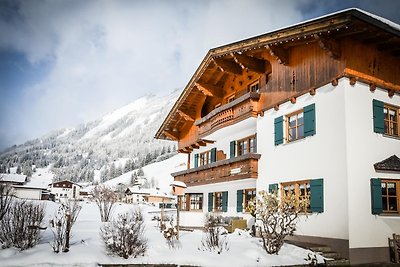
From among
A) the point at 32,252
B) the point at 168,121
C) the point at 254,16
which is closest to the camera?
the point at 32,252

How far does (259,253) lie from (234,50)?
10.1 meters

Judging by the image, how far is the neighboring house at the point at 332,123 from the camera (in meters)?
13.0

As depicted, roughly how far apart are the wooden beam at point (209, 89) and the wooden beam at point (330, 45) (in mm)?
9872

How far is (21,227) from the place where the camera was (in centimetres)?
1144

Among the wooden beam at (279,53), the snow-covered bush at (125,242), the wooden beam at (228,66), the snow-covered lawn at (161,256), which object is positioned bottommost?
the snow-covered lawn at (161,256)

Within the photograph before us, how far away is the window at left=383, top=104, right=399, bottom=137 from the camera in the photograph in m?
14.6

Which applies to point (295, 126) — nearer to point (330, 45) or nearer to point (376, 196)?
point (330, 45)

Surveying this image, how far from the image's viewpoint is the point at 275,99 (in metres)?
17.1

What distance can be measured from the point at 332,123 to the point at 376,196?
9.68 ft

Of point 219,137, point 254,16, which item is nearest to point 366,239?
point 219,137

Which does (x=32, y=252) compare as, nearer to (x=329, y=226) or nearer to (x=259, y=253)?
(x=259, y=253)

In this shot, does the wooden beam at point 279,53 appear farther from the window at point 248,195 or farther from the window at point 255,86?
the window at point 248,195

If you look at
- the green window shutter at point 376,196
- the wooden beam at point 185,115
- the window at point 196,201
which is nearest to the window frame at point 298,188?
the green window shutter at point 376,196

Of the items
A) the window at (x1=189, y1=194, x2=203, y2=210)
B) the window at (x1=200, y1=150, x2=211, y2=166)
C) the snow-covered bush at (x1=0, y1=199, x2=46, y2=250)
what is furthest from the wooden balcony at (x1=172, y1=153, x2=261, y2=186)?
the snow-covered bush at (x1=0, y1=199, x2=46, y2=250)
